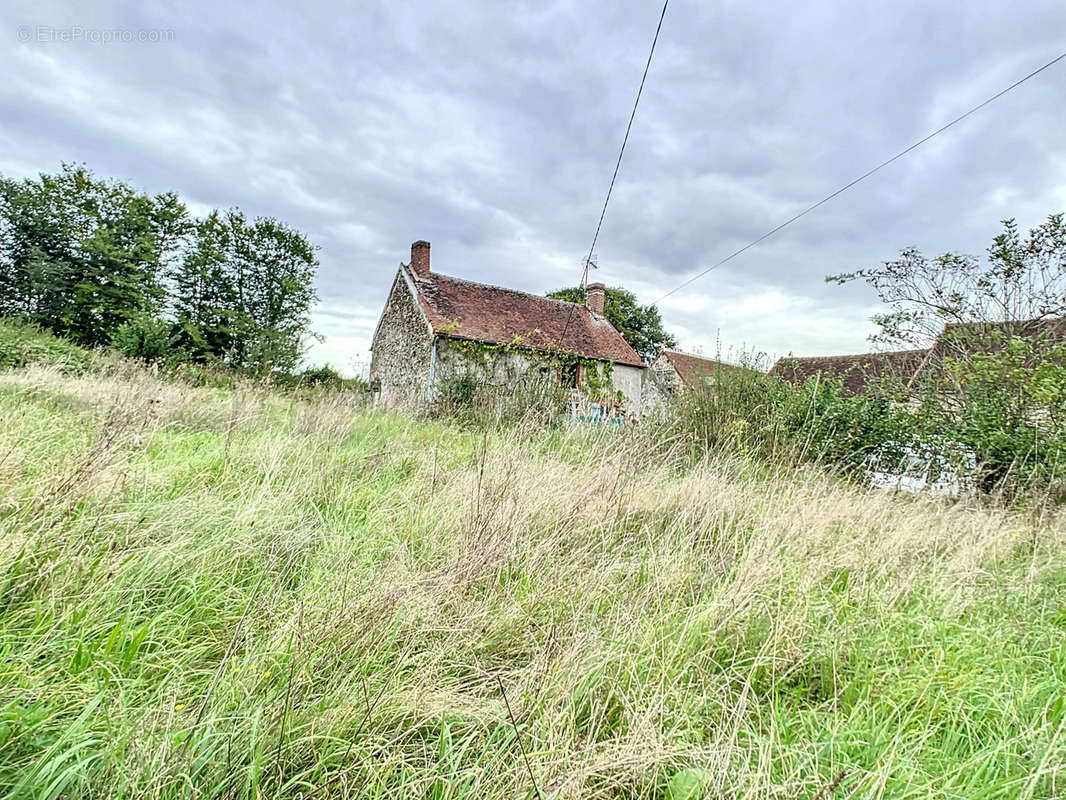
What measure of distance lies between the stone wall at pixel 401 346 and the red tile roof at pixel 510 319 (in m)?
0.73

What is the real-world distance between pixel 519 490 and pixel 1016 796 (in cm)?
215

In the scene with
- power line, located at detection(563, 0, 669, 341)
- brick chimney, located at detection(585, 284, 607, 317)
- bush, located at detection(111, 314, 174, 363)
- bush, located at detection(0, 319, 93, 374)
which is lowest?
bush, located at detection(0, 319, 93, 374)

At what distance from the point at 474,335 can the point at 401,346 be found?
3.76 meters

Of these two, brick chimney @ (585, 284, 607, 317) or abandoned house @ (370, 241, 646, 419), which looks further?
brick chimney @ (585, 284, 607, 317)

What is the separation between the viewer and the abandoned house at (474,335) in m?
15.4

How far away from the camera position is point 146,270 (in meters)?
22.9

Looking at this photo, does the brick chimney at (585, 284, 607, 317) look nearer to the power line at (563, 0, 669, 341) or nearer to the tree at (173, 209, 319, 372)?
the tree at (173, 209, 319, 372)

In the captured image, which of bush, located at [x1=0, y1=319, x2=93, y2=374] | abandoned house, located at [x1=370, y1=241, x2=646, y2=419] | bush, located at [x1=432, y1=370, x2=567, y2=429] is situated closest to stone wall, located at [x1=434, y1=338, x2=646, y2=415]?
abandoned house, located at [x1=370, y1=241, x2=646, y2=419]

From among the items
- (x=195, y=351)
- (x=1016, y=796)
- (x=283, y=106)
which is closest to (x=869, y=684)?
(x=1016, y=796)

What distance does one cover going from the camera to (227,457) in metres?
3.16

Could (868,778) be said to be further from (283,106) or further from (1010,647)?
(283,106)

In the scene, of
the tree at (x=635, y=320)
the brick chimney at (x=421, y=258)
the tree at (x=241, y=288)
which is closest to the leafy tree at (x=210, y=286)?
the tree at (x=241, y=288)

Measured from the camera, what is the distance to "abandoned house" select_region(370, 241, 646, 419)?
15.4 m

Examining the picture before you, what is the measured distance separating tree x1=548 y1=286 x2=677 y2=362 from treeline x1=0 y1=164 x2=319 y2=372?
774 inches
